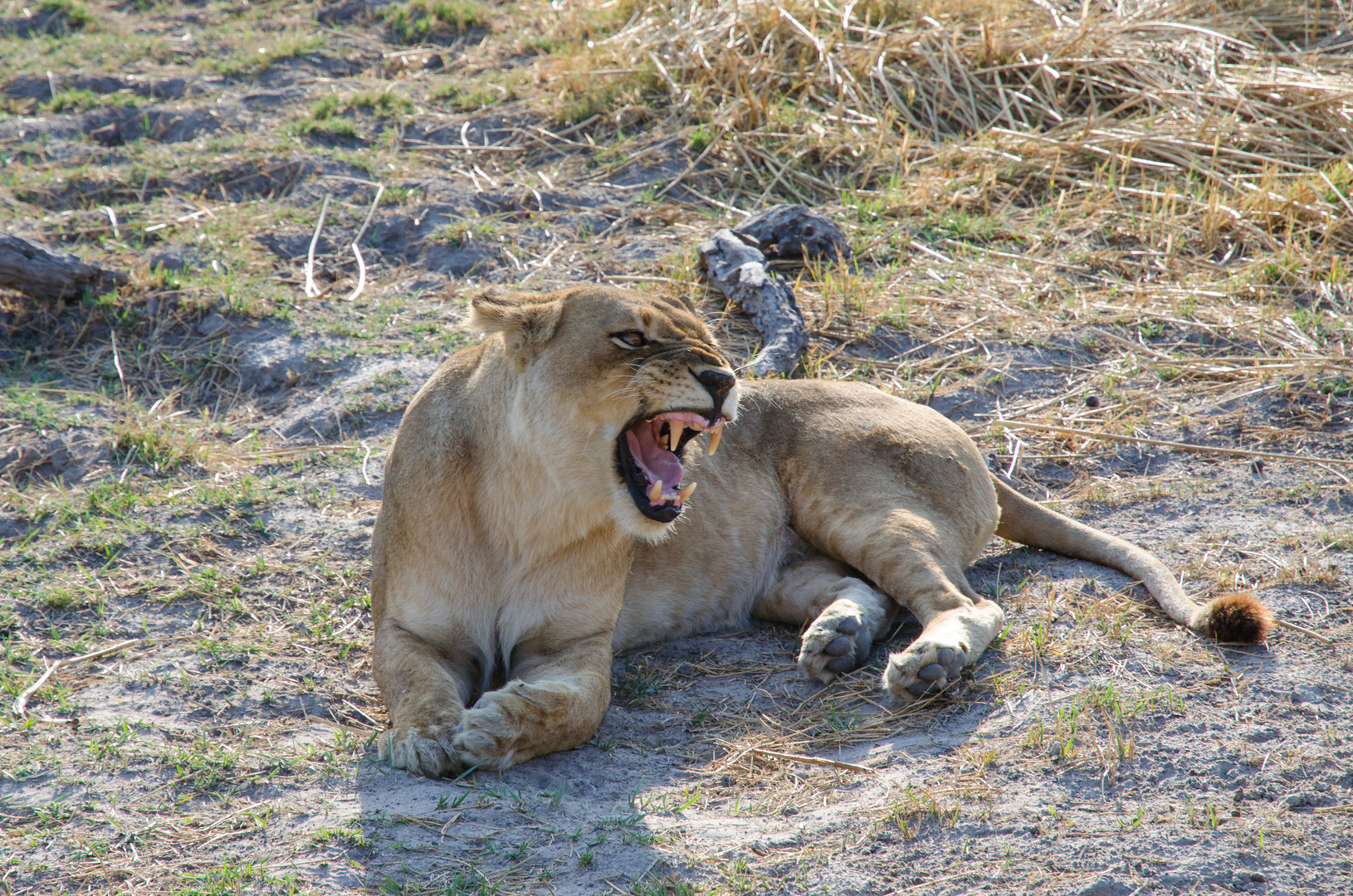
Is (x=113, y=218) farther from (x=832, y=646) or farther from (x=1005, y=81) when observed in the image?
(x=1005, y=81)

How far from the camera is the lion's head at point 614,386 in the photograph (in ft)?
9.84

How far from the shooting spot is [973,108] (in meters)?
7.62

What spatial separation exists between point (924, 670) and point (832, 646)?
1.05 feet

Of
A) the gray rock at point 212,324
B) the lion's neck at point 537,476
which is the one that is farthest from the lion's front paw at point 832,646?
the gray rock at point 212,324

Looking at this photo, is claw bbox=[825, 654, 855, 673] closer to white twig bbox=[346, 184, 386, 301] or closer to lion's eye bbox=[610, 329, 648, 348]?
lion's eye bbox=[610, 329, 648, 348]

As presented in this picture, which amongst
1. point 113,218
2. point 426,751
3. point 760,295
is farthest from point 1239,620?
point 113,218

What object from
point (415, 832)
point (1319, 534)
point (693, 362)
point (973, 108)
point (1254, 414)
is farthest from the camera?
point (973, 108)

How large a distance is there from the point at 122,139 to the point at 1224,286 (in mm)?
6947

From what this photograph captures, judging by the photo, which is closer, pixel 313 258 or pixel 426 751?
pixel 426 751

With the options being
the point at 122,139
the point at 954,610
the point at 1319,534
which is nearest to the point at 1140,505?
the point at 1319,534

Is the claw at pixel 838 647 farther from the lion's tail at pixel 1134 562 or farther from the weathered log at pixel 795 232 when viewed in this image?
the weathered log at pixel 795 232

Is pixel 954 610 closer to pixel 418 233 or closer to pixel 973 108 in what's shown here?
pixel 418 233

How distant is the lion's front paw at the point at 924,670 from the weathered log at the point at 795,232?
3248mm

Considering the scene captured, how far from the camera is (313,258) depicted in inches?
249
